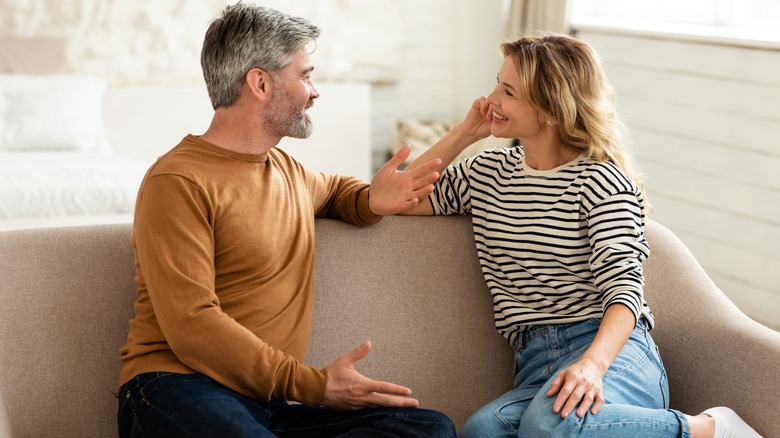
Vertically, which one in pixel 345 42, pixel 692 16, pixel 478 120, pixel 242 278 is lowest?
pixel 242 278

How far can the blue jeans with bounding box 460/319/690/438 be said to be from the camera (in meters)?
1.67

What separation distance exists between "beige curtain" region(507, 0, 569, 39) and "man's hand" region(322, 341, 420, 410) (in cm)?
293

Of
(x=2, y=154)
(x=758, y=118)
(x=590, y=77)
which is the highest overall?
(x=590, y=77)

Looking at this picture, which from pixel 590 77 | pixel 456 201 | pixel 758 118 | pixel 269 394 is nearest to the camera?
pixel 269 394

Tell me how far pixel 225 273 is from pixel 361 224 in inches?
15.6

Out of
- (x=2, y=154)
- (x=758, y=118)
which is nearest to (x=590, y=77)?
(x=758, y=118)

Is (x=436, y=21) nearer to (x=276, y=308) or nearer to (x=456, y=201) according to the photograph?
(x=456, y=201)

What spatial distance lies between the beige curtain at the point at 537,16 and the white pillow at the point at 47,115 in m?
1.93

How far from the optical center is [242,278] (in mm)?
1755

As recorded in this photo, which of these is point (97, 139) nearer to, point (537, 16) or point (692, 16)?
point (537, 16)

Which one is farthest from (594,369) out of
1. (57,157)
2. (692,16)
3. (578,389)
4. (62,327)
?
(692,16)

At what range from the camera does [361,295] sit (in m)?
2.02

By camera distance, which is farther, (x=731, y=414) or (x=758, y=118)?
(x=758, y=118)

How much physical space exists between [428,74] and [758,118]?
2.16m
